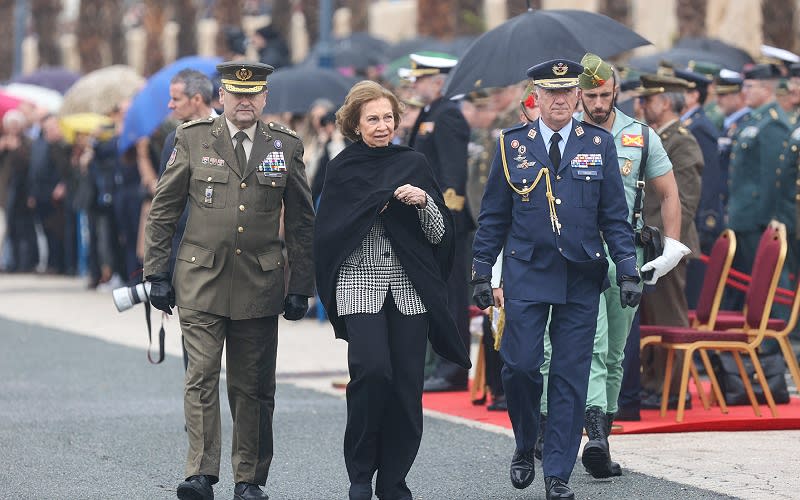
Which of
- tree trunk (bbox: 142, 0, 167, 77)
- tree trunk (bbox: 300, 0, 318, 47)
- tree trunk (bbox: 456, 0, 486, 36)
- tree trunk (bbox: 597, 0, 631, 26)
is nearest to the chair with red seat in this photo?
tree trunk (bbox: 597, 0, 631, 26)

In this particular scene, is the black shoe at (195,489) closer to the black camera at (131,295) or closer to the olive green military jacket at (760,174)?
the black camera at (131,295)

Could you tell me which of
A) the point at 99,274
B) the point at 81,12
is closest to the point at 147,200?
the point at 99,274

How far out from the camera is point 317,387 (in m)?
12.6

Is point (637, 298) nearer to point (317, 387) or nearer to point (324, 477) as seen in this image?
point (324, 477)

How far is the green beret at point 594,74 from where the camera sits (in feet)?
30.8

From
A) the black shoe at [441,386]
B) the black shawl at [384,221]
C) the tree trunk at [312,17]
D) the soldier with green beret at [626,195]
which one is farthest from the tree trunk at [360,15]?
the black shawl at [384,221]

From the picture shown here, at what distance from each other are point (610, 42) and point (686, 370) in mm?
2019

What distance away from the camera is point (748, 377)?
36.9ft

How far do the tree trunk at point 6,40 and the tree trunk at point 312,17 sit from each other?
16674 mm

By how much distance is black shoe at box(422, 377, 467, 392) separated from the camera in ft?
40.1

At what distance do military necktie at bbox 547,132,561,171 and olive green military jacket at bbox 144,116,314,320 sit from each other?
115cm

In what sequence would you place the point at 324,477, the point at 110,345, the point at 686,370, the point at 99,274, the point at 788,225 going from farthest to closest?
the point at 99,274 < the point at 110,345 < the point at 788,225 < the point at 686,370 < the point at 324,477

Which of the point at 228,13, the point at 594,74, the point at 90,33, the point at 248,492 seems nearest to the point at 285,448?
the point at 248,492

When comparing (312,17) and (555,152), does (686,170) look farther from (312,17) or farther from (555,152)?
(312,17)
